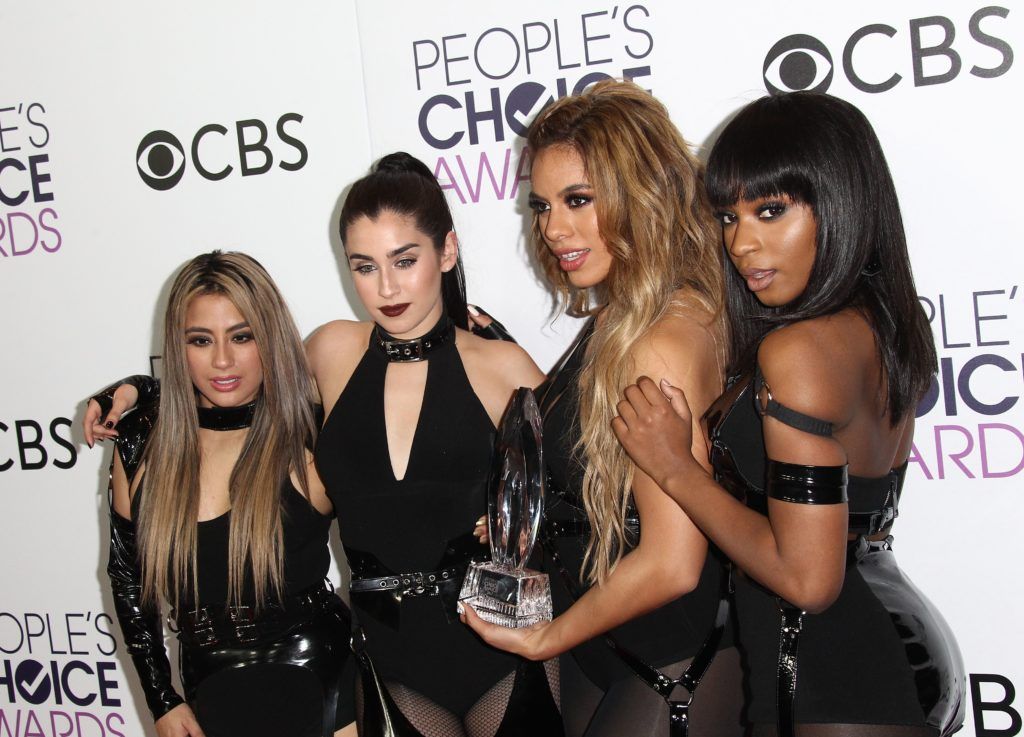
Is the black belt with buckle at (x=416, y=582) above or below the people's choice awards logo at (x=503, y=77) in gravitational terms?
below

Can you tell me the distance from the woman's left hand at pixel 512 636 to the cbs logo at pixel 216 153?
1.85m

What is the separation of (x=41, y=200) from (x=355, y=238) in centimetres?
182

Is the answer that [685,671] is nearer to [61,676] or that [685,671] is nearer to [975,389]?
[975,389]

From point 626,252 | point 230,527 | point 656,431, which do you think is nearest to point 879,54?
point 626,252

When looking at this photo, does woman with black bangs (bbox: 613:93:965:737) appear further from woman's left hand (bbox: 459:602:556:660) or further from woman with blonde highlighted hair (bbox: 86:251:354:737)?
woman with blonde highlighted hair (bbox: 86:251:354:737)

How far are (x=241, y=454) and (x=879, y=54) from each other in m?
2.10

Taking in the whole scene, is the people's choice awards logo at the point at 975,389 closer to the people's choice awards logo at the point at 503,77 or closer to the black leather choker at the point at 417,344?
the people's choice awards logo at the point at 503,77

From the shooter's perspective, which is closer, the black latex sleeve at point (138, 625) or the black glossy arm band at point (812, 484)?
the black glossy arm band at point (812, 484)

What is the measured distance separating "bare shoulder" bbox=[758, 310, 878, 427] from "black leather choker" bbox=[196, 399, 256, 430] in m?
1.41

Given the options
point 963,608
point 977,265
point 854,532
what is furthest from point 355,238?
point 963,608

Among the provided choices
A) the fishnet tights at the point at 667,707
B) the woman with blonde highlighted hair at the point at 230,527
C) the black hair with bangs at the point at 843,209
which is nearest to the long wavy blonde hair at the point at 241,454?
the woman with blonde highlighted hair at the point at 230,527

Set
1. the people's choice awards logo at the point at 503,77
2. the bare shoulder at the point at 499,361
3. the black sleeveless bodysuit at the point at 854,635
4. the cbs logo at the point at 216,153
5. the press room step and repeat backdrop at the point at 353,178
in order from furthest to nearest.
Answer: the cbs logo at the point at 216,153 → the people's choice awards logo at the point at 503,77 → the press room step and repeat backdrop at the point at 353,178 → the bare shoulder at the point at 499,361 → the black sleeveless bodysuit at the point at 854,635

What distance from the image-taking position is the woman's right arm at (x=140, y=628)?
241cm

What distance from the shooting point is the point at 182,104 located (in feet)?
10.9
